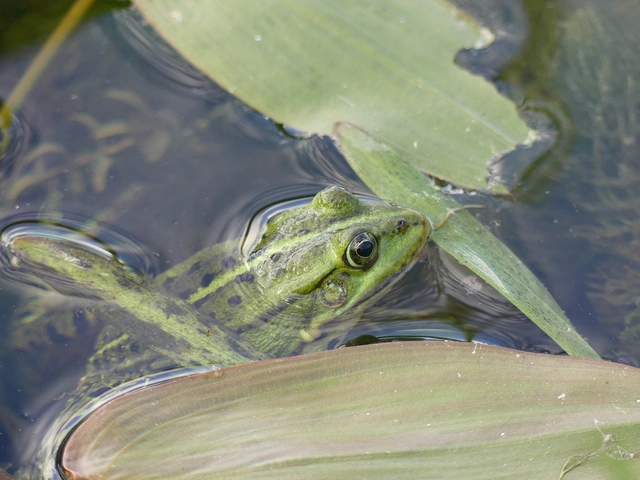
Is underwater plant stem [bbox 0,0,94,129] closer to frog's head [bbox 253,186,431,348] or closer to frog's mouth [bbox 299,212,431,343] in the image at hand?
frog's head [bbox 253,186,431,348]

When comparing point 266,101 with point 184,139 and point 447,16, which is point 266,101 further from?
point 447,16

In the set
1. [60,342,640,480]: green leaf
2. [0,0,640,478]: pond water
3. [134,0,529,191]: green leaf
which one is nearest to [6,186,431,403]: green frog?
[0,0,640,478]: pond water

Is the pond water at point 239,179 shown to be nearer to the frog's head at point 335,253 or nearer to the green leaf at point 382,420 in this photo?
the frog's head at point 335,253

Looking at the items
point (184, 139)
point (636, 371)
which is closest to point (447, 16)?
point (184, 139)

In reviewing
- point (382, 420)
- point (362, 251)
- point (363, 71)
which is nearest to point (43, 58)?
point (363, 71)

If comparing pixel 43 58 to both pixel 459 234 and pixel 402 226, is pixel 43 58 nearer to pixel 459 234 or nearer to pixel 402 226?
pixel 402 226
